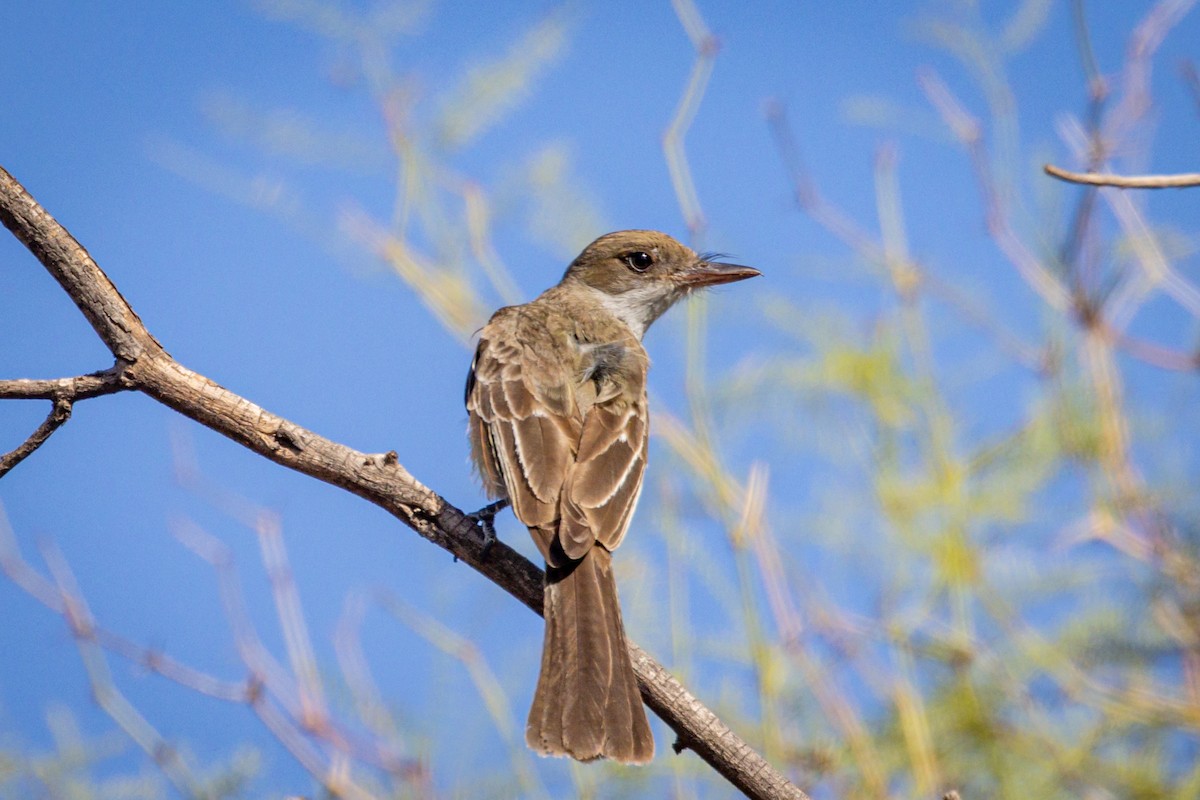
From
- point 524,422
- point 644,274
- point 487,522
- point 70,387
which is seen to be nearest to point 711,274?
point 644,274

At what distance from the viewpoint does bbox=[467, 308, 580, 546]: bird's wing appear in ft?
13.8

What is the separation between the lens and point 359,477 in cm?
387

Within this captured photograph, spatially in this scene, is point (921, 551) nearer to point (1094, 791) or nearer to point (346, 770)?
point (1094, 791)

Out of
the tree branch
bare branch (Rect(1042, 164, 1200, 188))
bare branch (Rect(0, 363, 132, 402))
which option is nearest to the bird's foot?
the tree branch

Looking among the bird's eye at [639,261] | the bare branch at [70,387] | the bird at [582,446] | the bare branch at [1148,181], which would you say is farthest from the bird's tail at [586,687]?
the bird's eye at [639,261]

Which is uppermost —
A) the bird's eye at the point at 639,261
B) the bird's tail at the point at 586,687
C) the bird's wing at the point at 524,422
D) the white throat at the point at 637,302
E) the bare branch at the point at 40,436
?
the bird's eye at the point at 639,261

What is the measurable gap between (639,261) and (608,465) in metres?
2.13

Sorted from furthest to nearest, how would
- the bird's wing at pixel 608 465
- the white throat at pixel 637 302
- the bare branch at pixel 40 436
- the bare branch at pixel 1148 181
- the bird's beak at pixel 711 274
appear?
the white throat at pixel 637 302 → the bird's beak at pixel 711 274 → the bird's wing at pixel 608 465 → the bare branch at pixel 40 436 → the bare branch at pixel 1148 181

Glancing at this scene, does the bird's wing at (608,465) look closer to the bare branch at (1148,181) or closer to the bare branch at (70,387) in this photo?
the bare branch at (70,387)

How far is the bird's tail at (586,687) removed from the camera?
12.0 ft

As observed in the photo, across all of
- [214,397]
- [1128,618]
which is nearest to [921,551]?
[1128,618]

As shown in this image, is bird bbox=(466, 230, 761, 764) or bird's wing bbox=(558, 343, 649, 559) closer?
bird bbox=(466, 230, 761, 764)

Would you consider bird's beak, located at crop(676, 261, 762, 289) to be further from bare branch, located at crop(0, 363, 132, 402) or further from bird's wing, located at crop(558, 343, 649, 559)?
bare branch, located at crop(0, 363, 132, 402)

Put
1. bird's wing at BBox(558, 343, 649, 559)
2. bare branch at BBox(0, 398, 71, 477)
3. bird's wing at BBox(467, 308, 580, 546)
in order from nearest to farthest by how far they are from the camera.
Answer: bare branch at BBox(0, 398, 71, 477)
bird's wing at BBox(558, 343, 649, 559)
bird's wing at BBox(467, 308, 580, 546)
